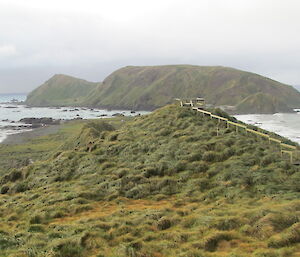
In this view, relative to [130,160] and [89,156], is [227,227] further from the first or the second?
[89,156]

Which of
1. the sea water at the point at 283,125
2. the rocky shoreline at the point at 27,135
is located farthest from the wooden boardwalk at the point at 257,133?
the rocky shoreline at the point at 27,135

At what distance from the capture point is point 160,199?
2420 centimetres

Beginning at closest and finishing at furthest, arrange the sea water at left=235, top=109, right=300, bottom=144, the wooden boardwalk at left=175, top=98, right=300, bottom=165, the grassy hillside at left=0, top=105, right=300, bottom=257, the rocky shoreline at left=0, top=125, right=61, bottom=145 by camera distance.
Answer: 1. the grassy hillside at left=0, top=105, right=300, bottom=257
2. the wooden boardwalk at left=175, top=98, right=300, bottom=165
3. the sea water at left=235, top=109, right=300, bottom=144
4. the rocky shoreline at left=0, top=125, right=61, bottom=145

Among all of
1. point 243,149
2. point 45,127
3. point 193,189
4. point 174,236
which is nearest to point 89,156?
point 193,189

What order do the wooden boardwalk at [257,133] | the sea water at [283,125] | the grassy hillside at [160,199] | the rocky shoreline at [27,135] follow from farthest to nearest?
the rocky shoreline at [27,135]
the sea water at [283,125]
the wooden boardwalk at [257,133]
the grassy hillside at [160,199]

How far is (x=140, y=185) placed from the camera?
26.4 metres

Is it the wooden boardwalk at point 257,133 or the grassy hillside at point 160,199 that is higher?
the wooden boardwalk at point 257,133

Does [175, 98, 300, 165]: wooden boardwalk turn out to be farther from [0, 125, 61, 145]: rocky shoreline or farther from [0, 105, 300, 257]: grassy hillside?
[0, 125, 61, 145]: rocky shoreline

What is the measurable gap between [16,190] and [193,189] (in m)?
20.4

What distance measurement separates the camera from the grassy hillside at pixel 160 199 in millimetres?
15672

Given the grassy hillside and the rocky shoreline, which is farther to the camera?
the rocky shoreline

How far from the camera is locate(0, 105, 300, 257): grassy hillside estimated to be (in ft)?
51.4

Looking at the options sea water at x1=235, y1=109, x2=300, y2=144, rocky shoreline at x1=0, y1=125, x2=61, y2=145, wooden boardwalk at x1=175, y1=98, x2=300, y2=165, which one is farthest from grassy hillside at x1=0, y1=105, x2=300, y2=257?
rocky shoreline at x1=0, y1=125, x2=61, y2=145

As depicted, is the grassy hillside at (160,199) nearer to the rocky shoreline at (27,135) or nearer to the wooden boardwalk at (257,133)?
the wooden boardwalk at (257,133)
